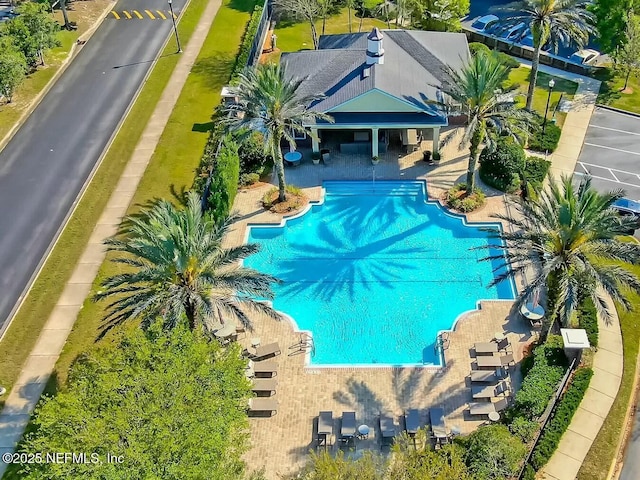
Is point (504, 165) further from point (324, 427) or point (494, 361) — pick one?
point (324, 427)

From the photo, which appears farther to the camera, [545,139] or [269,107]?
[545,139]

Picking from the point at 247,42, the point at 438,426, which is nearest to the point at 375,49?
the point at 247,42

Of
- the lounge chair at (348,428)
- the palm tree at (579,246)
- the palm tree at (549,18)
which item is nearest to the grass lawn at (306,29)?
the palm tree at (549,18)

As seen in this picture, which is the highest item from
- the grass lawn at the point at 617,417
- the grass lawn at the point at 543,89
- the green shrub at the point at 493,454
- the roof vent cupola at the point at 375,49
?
the roof vent cupola at the point at 375,49

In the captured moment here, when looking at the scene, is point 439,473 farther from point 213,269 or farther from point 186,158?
point 186,158

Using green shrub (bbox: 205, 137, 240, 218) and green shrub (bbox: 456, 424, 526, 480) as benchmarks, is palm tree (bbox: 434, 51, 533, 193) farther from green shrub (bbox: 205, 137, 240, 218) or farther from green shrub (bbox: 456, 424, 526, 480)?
green shrub (bbox: 456, 424, 526, 480)

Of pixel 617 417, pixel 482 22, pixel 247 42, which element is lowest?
pixel 617 417

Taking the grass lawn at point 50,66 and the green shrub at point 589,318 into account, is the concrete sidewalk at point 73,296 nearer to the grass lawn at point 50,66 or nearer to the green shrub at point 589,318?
the grass lawn at point 50,66
